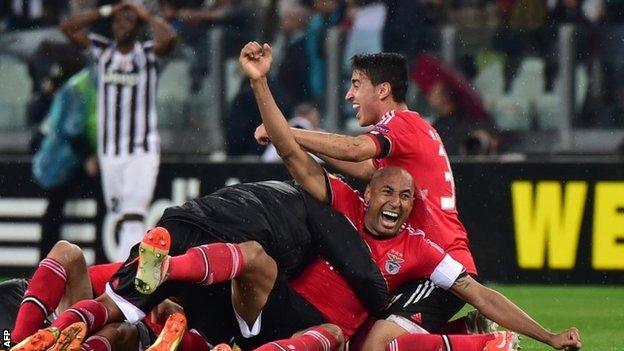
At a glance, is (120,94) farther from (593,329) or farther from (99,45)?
(593,329)

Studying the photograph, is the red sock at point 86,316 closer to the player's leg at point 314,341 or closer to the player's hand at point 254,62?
the player's leg at point 314,341

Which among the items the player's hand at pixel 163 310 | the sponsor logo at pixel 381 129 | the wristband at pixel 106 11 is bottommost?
the player's hand at pixel 163 310

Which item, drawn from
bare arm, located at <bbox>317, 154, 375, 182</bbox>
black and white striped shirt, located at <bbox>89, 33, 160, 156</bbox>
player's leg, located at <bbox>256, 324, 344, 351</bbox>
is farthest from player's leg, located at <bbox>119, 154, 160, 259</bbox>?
player's leg, located at <bbox>256, 324, 344, 351</bbox>

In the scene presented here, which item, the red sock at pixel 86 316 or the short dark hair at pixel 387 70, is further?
the short dark hair at pixel 387 70

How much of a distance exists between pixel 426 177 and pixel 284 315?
118 cm

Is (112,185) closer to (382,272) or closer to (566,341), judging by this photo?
(382,272)

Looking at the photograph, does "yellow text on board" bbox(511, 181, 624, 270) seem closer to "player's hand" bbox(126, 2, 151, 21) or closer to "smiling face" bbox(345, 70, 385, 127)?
"player's hand" bbox(126, 2, 151, 21)

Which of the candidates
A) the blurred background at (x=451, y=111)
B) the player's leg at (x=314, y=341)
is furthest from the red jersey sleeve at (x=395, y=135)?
the blurred background at (x=451, y=111)

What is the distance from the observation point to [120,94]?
1352 centimetres

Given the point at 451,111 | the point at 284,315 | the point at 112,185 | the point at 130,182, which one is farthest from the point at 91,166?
the point at 284,315

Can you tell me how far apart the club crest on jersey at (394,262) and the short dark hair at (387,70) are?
3.21ft

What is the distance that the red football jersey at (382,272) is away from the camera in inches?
306

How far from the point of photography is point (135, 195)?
43.4 ft

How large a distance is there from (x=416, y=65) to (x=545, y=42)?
1.15 metres
